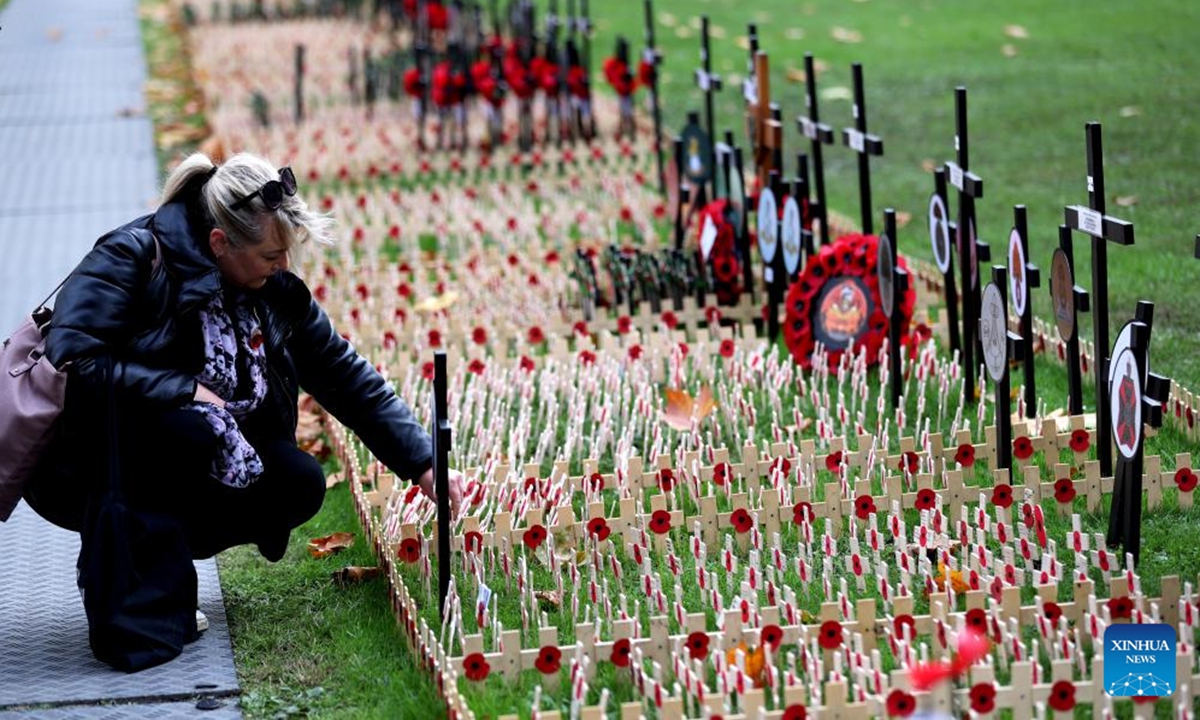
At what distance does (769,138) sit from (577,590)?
4201 millimetres

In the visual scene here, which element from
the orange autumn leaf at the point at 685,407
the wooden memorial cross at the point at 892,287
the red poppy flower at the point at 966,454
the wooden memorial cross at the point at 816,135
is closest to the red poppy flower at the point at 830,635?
the red poppy flower at the point at 966,454

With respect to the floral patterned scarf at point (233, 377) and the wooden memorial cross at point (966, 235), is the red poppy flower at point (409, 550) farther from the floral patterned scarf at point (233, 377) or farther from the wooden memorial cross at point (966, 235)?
the wooden memorial cross at point (966, 235)

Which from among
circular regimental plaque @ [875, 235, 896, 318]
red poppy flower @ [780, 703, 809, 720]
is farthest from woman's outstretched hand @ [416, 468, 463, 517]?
circular regimental plaque @ [875, 235, 896, 318]

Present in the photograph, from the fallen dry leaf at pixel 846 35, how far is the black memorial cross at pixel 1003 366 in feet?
37.2

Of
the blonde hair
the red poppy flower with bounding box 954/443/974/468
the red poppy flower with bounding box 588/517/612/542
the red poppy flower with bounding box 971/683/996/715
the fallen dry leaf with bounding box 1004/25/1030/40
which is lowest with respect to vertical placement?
the fallen dry leaf with bounding box 1004/25/1030/40

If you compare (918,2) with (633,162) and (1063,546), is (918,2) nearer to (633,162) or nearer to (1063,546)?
(633,162)

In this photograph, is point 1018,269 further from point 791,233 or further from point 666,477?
point 791,233

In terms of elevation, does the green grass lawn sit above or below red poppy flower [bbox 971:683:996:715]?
below

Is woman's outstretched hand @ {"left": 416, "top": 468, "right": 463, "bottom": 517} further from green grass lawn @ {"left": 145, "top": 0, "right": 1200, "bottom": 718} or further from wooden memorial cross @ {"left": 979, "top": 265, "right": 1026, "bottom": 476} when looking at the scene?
wooden memorial cross @ {"left": 979, "top": 265, "right": 1026, "bottom": 476}

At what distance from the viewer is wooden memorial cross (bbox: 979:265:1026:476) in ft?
18.1

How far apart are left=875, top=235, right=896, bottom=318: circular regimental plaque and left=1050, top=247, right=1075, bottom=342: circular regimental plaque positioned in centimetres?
81

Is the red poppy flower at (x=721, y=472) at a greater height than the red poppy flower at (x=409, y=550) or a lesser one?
lesser

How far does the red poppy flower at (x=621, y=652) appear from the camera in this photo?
4395 millimetres

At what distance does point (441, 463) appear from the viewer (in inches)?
184
